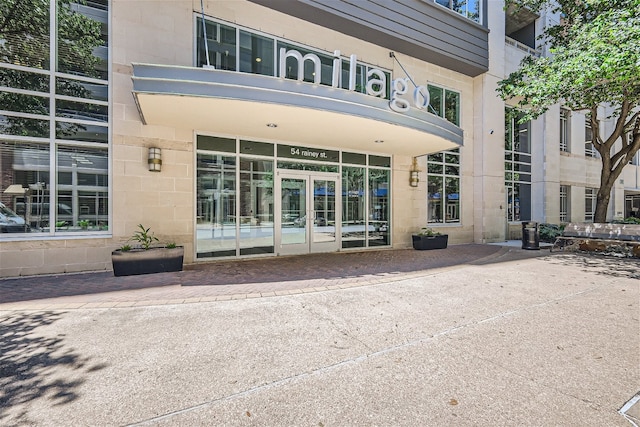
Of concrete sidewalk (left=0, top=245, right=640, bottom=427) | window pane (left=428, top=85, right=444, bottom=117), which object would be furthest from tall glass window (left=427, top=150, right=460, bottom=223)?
concrete sidewalk (left=0, top=245, right=640, bottom=427)

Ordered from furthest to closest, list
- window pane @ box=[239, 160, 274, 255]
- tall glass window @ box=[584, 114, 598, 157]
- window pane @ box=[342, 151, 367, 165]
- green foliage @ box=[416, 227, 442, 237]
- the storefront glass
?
tall glass window @ box=[584, 114, 598, 157]
green foliage @ box=[416, 227, 442, 237]
window pane @ box=[342, 151, 367, 165]
window pane @ box=[239, 160, 274, 255]
the storefront glass

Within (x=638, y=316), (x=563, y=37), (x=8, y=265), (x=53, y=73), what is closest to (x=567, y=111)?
(x=563, y=37)

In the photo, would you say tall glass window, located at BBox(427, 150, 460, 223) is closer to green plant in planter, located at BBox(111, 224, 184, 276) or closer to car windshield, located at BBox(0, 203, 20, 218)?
green plant in planter, located at BBox(111, 224, 184, 276)

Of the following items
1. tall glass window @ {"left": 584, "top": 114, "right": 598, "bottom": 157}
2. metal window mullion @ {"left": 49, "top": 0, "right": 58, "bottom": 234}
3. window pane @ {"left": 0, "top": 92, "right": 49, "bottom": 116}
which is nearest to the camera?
window pane @ {"left": 0, "top": 92, "right": 49, "bottom": 116}

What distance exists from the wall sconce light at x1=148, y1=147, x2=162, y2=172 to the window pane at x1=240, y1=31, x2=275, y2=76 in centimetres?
330

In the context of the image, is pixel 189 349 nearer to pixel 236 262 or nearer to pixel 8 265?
pixel 236 262

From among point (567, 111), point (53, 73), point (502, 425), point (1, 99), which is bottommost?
point (502, 425)

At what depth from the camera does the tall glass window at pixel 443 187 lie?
41.1ft

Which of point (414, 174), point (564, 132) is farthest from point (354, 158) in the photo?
point (564, 132)

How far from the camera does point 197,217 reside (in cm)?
826

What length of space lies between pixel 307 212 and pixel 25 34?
25.7ft

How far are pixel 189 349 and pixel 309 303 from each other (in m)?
2.03

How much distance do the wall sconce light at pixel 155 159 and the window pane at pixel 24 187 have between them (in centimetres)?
203

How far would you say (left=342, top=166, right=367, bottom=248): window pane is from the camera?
10.6m
